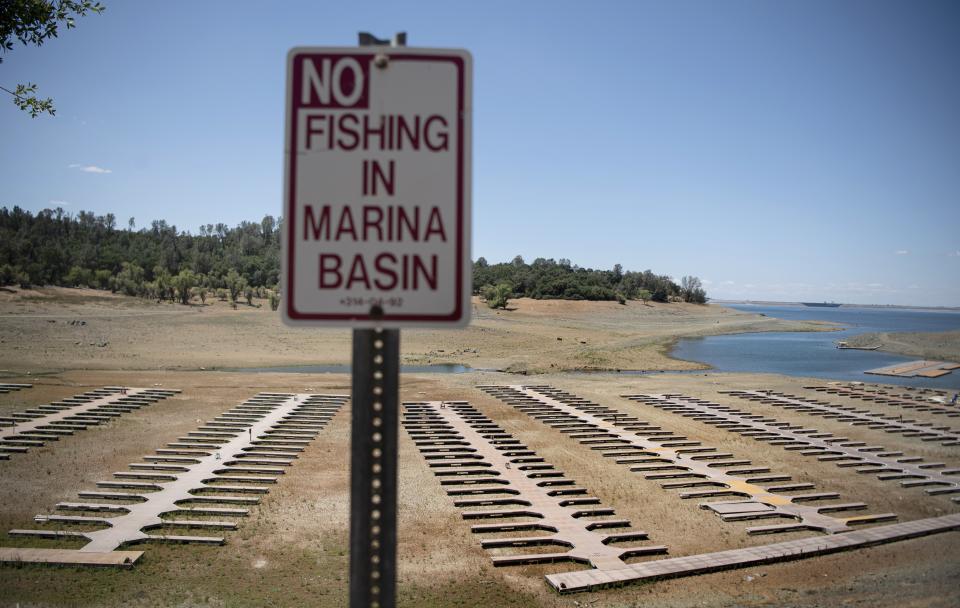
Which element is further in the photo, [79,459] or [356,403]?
[79,459]

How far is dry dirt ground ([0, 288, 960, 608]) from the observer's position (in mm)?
11883

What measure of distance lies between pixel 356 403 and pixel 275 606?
11.2 m

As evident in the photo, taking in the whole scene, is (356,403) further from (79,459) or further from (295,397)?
(295,397)

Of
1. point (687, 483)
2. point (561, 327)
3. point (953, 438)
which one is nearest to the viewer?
point (687, 483)

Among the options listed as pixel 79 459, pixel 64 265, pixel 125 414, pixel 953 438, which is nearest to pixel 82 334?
Answer: pixel 125 414

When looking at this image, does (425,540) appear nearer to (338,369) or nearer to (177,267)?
(338,369)

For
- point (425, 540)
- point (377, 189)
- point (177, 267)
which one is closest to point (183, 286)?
point (177, 267)

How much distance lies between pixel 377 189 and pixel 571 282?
123m

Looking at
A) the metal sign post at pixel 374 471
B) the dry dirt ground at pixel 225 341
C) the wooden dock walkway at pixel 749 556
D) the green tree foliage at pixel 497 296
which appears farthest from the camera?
the green tree foliage at pixel 497 296

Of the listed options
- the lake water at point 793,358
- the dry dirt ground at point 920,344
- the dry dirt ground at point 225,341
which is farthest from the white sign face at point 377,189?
the dry dirt ground at point 920,344

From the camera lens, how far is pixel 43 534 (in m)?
14.1

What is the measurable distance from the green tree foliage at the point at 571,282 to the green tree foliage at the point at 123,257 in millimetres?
46325

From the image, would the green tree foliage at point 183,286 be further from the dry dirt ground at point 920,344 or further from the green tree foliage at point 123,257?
the dry dirt ground at point 920,344

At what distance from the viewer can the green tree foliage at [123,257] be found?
88.4m
